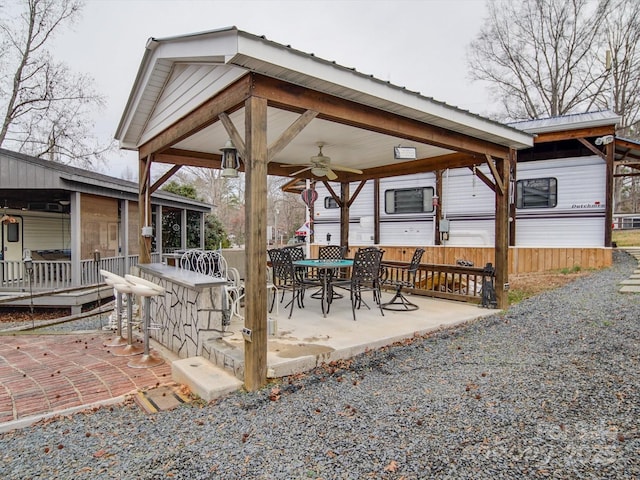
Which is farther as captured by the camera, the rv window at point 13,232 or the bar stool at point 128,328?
the rv window at point 13,232

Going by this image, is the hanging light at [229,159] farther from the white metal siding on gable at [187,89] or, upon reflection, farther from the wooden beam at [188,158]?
the wooden beam at [188,158]

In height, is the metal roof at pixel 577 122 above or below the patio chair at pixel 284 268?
above

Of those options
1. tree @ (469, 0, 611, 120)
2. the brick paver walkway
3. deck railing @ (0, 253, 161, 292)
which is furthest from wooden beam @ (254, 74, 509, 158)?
tree @ (469, 0, 611, 120)

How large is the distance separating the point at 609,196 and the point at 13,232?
15.2 metres

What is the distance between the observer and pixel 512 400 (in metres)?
2.72

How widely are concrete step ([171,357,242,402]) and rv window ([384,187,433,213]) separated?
8.91 meters

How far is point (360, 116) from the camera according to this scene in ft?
13.0

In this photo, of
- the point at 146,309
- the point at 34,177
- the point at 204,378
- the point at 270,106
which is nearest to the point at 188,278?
the point at 146,309

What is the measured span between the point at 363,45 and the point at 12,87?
16.7 meters

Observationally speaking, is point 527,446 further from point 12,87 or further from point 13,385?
point 12,87

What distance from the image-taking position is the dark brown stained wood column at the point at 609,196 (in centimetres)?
845

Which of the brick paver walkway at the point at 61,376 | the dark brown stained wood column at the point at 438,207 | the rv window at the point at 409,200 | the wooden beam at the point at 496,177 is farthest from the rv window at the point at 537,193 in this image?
the brick paver walkway at the point at 61,376

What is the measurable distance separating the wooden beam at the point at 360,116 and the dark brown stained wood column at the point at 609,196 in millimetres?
4681

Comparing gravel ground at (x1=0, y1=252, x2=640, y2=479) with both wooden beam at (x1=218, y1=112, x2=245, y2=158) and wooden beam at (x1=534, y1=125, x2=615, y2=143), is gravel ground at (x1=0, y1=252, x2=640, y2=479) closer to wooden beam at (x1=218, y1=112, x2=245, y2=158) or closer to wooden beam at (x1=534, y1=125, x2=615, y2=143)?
wooden beam at (x1=218, y1=112, x2=245, y2=158)
